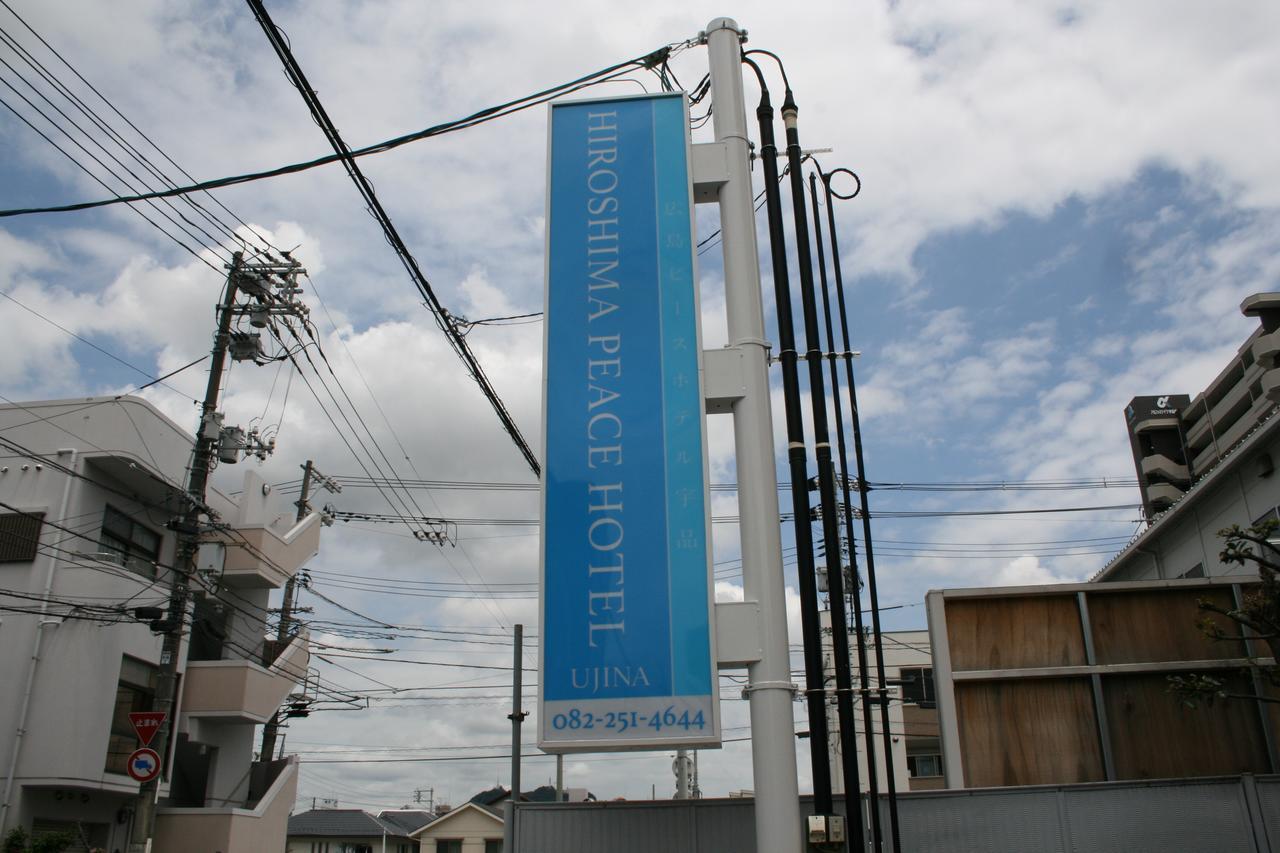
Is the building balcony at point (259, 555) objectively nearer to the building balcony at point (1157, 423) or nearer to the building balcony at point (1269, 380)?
the building balcony at point (1269, 380)

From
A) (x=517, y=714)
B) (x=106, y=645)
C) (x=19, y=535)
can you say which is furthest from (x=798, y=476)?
(x=19, y=535)

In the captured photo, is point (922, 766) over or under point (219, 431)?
under

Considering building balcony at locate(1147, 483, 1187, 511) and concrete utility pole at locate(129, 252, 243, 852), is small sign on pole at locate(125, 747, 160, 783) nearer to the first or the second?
concrete utility pole at locate(129, 252, 243, 852)

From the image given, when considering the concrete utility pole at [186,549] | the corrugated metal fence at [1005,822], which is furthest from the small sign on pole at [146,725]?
the corrugated metal fence at [1005,822]

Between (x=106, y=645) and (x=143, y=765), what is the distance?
28.3 feet

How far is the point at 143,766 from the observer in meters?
14.7

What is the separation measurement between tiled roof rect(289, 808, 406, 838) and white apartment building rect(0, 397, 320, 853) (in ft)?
119

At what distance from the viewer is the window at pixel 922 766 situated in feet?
157

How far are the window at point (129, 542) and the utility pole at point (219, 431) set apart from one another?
5.17ft

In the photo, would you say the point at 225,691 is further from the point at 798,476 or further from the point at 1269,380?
the point at 1269,380

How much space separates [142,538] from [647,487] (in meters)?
21.4

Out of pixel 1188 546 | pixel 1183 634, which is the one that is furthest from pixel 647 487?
pixel 1188 546

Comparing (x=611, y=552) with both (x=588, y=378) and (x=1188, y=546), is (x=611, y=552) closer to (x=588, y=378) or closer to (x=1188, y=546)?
(x=588, y=378)

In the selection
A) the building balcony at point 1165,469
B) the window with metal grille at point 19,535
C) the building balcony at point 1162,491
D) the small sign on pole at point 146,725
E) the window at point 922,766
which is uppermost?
the building balcony at point 1165,469
